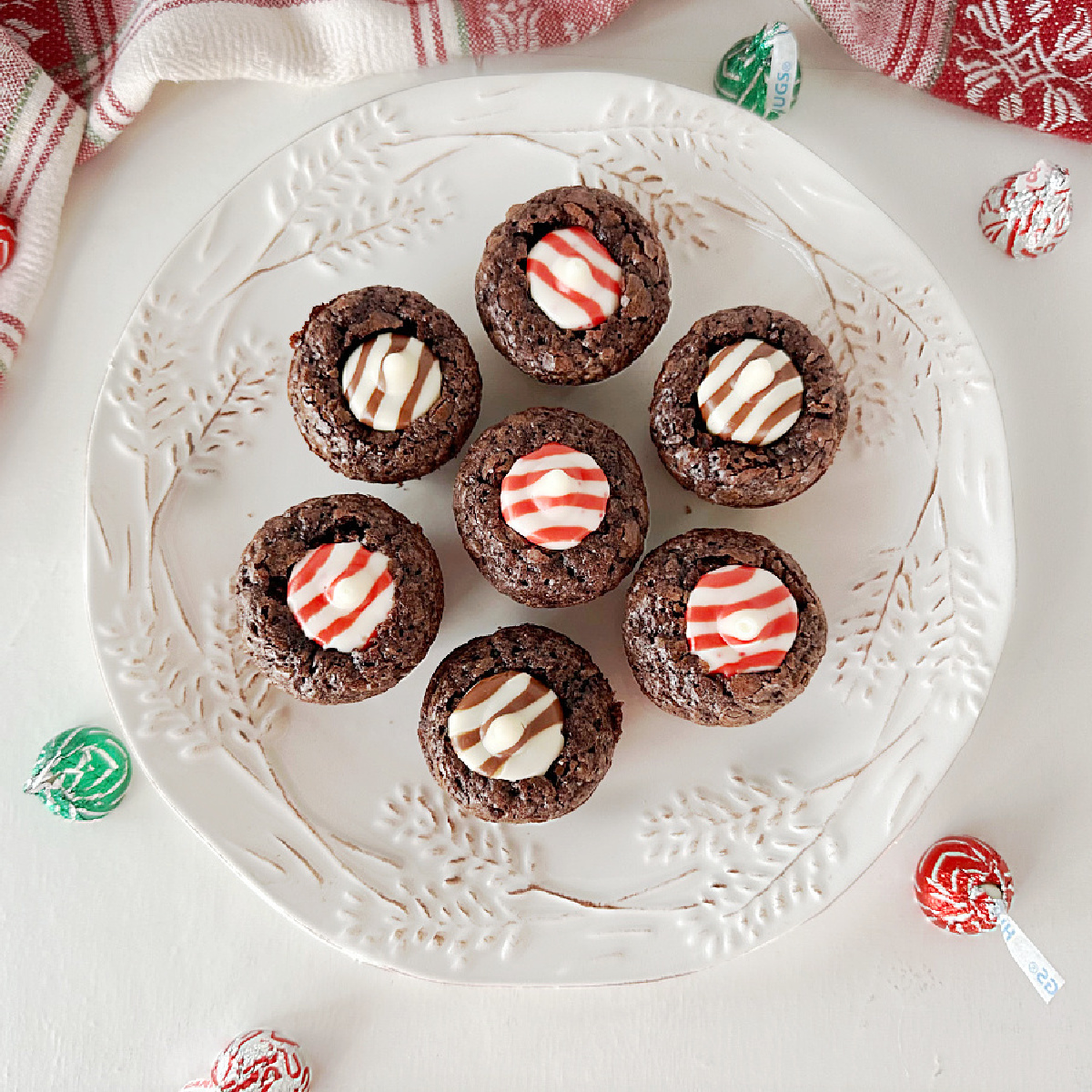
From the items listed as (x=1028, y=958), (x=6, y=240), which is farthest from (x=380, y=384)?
(x=1028, y=958)

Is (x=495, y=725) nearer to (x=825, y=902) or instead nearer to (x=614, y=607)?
(x=614, y=607)

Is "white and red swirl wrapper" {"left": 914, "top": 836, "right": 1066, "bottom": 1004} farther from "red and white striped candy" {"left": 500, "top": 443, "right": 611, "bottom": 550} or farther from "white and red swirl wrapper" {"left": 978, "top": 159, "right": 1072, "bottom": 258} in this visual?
"white and red swirl wrapper" {"left": 978, "top": 159, "right": 1072, "bottom": 258}

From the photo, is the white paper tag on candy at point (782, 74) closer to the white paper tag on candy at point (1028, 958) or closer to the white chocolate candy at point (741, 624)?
the white chocolate candy at point (741, 624)

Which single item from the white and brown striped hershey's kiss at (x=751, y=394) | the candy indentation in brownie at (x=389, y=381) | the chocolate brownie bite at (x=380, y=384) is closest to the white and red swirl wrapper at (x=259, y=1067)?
the chocolate brownie bite at (x=380, y=384)

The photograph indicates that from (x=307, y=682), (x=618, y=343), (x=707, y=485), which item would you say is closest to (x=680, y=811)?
(x=707, y=485)

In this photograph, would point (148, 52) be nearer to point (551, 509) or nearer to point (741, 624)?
point (551, 509)
